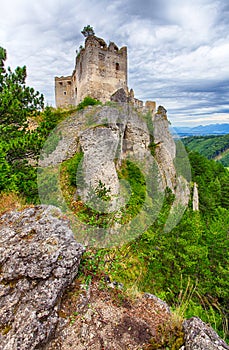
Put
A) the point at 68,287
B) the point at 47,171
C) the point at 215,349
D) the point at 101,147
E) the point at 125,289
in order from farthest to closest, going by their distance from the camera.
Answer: the point at 101,147 < the point at 47,171 < the point at 125,289 < the point at 68,287 < the point at 215,349

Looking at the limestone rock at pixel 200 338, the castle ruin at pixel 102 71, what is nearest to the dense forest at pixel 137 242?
the limestone rock at pixel 200 338

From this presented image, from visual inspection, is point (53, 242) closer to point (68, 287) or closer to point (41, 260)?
point (41, 260)

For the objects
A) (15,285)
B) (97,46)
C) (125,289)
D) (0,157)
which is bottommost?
(125,289)

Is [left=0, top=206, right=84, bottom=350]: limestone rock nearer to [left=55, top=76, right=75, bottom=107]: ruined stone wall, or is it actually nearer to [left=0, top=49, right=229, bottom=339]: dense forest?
[left=0, top=49, right=229, bottom=339]: dense forest

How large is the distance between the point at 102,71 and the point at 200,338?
66.6 feet

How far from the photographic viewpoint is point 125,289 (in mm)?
4434

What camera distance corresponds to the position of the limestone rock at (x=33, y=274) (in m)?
3.13

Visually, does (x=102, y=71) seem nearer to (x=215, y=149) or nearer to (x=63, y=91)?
(x=63, y=91)

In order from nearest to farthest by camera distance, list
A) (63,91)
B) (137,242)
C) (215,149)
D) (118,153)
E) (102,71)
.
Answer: (137,242) → (118,153) → (102,71) → (63,91) → (215,149)

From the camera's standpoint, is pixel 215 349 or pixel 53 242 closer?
pixel 215 349

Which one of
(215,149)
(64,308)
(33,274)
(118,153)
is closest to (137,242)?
(64,308)

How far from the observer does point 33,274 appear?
143 inches

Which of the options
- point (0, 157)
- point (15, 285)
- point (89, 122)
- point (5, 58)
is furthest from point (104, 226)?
point (89, 122)

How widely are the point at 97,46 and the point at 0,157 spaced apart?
1598 centimetres
